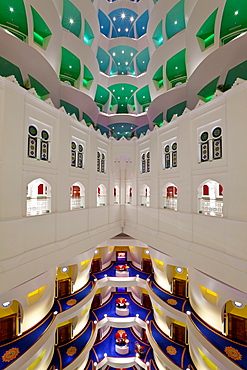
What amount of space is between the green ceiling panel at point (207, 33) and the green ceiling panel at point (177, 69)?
57.3 inches

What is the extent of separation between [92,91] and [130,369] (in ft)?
77.5

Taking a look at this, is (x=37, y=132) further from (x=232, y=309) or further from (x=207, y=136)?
(x=232, y=309)

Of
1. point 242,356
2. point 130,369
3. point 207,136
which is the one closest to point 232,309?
point 242,356

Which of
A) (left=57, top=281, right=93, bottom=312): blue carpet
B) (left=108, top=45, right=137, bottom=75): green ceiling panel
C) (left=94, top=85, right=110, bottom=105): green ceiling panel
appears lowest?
(left=57, top=281, right=93, bottom=312): blue carpet

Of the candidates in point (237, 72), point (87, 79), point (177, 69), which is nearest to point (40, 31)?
point (87, 79)

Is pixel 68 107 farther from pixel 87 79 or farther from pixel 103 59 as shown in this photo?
pixel 103 59

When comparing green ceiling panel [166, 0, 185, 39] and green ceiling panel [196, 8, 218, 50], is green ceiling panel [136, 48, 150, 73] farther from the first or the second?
green ceiling panel [196, 8, 218, 50]

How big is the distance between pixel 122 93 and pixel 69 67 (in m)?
8.06

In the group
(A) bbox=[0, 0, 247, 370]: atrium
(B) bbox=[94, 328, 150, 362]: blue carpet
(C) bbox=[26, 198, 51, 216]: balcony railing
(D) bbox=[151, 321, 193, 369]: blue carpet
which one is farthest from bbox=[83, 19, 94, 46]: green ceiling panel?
(B) bbox=[94, 328, 150, 362]: blue carpet

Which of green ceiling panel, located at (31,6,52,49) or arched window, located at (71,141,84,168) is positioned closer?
green ceiling panel, located at (31,6,52,49)

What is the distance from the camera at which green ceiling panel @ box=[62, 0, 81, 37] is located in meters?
11.5

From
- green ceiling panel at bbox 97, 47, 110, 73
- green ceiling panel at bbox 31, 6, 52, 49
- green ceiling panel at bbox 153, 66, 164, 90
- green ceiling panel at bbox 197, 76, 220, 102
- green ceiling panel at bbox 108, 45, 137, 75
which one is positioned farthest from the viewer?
green ceiling panel at bbox 108, 45, 137, 75

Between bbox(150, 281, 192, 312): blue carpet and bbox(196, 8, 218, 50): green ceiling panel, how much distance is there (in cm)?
1557

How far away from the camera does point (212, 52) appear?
29.4 feet
